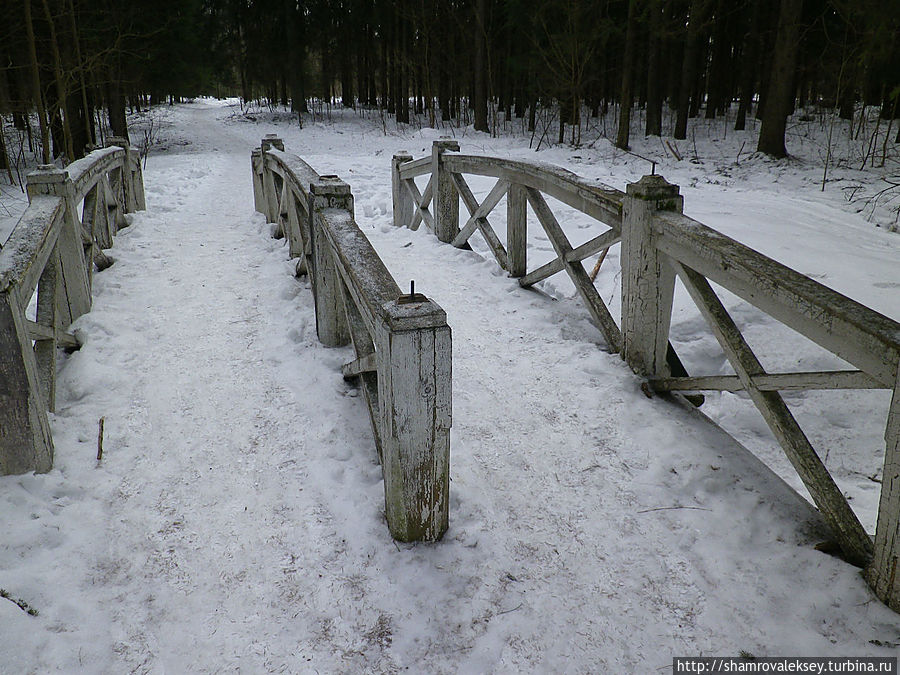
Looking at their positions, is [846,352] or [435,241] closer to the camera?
[846,352]

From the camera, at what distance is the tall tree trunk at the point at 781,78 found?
46.6 ft

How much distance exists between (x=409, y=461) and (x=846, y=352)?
1.65m

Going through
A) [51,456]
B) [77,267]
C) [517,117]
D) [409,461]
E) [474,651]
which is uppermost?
[517,117]

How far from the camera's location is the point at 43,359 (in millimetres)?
3611

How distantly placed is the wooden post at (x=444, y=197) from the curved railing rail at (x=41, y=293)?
11.3ft

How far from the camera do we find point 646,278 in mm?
3770

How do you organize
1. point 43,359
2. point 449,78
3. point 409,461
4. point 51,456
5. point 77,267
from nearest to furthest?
point 409,461 → point 51,456 → point 43,359 → point 77,267 → point 449,78

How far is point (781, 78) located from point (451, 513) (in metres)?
16.1

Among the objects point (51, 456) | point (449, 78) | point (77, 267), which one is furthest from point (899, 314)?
point (449, 78)

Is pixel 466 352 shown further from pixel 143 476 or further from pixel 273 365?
pixel 143 476

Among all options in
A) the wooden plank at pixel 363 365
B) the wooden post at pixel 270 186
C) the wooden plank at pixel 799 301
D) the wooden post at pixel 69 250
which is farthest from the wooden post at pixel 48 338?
the wooden post at pixel 270 186

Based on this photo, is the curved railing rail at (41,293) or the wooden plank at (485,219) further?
the wooden plank at (485,219)

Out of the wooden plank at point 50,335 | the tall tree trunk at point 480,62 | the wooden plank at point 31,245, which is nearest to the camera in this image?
the wooden plank at point 31,245

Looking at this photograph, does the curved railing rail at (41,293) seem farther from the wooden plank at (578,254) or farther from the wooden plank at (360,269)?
the wooden plank at (578,254)
